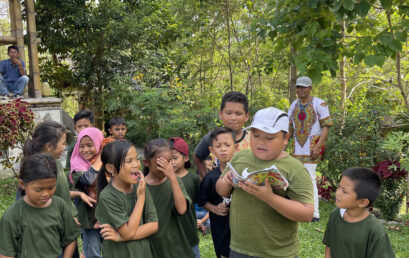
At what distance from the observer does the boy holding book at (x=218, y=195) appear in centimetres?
268

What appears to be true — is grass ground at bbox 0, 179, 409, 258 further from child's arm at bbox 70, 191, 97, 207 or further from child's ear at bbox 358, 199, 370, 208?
child's ear at bbox 358, 199, 370, 208

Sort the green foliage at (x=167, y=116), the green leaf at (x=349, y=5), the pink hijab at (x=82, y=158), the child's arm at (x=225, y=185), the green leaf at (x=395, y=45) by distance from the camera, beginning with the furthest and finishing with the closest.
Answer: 1. the green foliage at (x=167, y=116)
2. the green leaf at (x=395, y=45)
3. the green leaf at (x=349, y=5)
4. the pink hijab at (x=82, y=158)
5. the child's arm at (x=225, y=185)

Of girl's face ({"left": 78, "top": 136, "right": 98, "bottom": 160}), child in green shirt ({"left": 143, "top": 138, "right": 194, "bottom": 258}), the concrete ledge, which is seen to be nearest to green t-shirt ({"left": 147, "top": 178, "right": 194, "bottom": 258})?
child in green shirt ({"left": 143, "top": 138, "right": 194, "bottom": 258})

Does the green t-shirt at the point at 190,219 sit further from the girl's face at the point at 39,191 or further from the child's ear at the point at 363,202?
the child's ear at the point at 363,202

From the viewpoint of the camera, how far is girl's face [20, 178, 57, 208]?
2084 mm

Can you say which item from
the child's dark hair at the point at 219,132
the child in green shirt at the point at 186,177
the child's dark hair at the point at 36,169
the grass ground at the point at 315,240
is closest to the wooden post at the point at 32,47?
the grass ground at the point at 315,240

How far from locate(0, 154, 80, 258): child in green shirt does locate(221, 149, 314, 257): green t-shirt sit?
1041mm

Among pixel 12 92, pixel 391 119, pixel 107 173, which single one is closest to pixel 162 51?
pixel 12 92

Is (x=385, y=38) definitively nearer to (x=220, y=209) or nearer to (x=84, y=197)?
(x=220, y=209)

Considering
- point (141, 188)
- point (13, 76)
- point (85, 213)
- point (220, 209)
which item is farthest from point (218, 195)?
point (13, 76)

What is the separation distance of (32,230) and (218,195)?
1.21m

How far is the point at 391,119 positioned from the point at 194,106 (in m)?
4.15

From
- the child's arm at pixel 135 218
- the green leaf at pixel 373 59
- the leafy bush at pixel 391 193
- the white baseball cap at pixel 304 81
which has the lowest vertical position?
the leafy bush at pixel 391 193

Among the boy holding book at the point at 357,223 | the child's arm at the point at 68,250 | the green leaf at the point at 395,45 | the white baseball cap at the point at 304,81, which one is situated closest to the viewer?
the boy holding book at the point at 357,223
